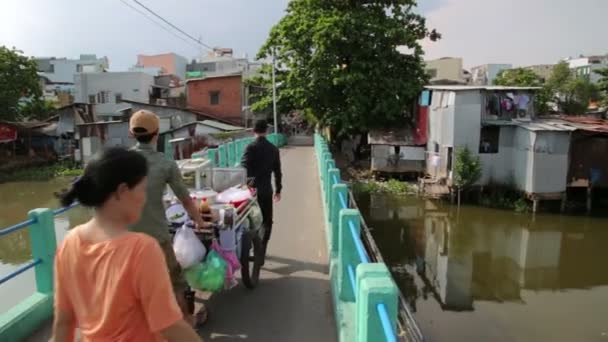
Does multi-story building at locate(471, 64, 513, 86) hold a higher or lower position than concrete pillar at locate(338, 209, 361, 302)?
higher

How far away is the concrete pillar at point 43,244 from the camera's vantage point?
3992 mm

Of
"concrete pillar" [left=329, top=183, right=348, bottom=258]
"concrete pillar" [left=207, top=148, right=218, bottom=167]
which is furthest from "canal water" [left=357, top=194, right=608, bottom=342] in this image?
"concrete pillar" [left=207, top=148, right=218, bottom=167]

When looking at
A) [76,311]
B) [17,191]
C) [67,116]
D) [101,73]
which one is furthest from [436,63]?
[76,311]

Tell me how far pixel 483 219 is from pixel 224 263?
57.2 ft

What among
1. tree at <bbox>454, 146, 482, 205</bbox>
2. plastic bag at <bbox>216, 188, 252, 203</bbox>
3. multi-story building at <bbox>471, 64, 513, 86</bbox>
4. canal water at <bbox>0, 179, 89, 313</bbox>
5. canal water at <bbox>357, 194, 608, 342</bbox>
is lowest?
canal water at <bbox>357, 194, 608, 342</bbox>

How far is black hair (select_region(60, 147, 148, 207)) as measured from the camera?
163 cm

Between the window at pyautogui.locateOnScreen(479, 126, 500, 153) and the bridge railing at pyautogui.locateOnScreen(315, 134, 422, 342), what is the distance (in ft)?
56.2

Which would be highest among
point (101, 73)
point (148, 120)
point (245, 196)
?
point (101, 73)

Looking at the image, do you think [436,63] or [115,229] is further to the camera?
[436,63]

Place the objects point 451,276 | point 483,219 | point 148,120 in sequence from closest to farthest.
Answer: point 148,120
point 451,276
point 483,219

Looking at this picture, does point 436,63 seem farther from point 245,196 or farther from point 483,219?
point 245,196

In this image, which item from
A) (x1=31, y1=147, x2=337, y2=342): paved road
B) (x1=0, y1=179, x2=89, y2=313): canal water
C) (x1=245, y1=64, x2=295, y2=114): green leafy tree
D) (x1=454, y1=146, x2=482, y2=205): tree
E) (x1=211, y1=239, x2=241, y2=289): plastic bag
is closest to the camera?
(x1=31, y1=147, x2=337, y2=342): paved road

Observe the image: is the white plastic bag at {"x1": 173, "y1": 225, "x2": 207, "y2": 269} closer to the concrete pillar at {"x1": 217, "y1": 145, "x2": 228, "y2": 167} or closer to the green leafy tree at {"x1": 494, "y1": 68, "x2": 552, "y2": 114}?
the concrete pillar at {"x1": 217, "y1": 145, "x2": 228, "y2": 167}

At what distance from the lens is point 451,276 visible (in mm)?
13219
